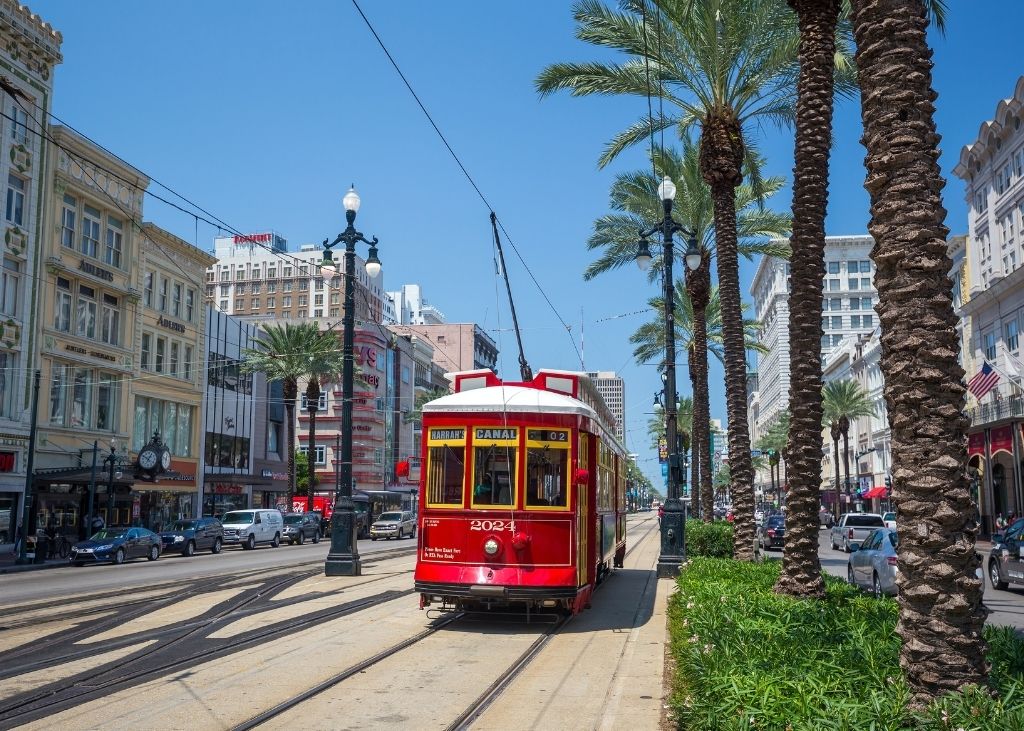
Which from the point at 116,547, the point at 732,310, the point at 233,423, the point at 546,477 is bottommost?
the point at 116,547

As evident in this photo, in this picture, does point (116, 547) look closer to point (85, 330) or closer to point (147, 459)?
point (147, 459)

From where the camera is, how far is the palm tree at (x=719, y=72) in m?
18.7

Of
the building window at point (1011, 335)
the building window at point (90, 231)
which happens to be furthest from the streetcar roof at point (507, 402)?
the building window at point (1011, 335)

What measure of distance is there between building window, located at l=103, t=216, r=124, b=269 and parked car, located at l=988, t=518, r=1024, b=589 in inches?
1510

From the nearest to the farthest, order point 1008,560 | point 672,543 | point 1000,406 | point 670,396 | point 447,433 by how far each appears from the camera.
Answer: point 447,433, point 1008,560, point 672,543, point 670,396, point 1000,406

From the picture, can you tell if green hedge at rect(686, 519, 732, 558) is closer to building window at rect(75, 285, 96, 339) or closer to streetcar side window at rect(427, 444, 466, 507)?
streetcar side window at rect(427, 444, 466, 507)

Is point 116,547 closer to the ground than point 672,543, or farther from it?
closer to the ground

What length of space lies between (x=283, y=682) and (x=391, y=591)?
959cm

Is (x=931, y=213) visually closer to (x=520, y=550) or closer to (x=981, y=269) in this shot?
(x=520, y=550)

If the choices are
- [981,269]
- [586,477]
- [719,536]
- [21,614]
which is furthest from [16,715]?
[981,269]

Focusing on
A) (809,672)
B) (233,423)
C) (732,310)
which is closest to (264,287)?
(233,423)

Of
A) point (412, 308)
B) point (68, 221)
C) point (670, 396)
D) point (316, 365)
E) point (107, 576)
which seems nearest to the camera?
point (670, 396)

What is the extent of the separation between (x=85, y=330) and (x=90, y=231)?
456 centimetres

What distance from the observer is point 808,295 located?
11219 millimetres
